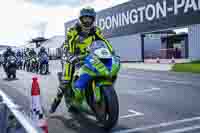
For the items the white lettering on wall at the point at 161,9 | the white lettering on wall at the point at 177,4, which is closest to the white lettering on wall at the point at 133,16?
the white lettering on wall at the point at 161,9

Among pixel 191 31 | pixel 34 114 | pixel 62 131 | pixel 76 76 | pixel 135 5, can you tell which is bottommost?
pixel 62 131

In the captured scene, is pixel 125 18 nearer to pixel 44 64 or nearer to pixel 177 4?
pixel 177 4

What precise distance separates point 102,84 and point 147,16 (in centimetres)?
3133

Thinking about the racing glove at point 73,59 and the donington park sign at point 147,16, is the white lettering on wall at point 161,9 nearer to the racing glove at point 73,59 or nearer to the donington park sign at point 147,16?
the donington park sign at point 147,16

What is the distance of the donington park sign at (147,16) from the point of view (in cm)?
3019

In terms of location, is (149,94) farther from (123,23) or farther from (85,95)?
(123,23)

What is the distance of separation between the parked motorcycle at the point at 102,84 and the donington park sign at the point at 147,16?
24.2 m

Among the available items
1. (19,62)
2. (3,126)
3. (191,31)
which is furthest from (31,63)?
(3,126)

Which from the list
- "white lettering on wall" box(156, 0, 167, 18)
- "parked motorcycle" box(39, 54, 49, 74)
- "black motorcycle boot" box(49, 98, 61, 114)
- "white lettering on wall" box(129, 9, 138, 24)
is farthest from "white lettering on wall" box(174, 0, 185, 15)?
"black motorcycle boot" box(49, 98, 61, 114)

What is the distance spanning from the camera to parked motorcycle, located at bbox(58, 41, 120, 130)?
5555 millimetres

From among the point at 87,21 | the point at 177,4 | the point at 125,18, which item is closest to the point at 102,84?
the point at 87,21

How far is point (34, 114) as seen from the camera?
5.53 m

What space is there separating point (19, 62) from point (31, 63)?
6475mm

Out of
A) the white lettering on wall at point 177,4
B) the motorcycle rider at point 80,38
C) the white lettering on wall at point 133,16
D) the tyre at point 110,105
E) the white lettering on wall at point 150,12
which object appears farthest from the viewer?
the white lettering on wall at point 133,16
